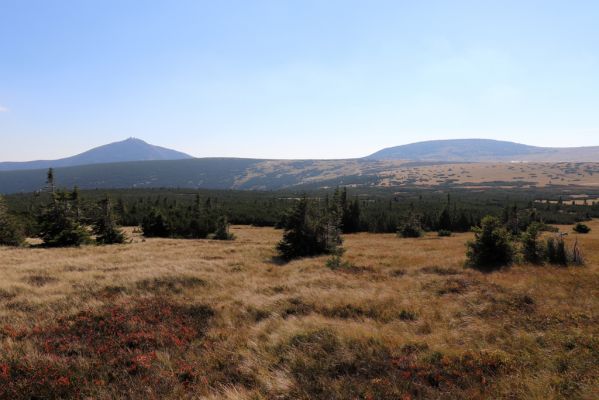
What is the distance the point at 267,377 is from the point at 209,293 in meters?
8.70

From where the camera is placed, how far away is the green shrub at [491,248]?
22.3 m

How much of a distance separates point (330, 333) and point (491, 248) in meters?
17.9

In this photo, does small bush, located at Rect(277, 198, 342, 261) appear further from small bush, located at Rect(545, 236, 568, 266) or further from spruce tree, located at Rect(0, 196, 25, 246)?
spruce tree, located at Rect(0, 196, 25, 246)

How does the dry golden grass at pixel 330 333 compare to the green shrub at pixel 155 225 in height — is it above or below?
above

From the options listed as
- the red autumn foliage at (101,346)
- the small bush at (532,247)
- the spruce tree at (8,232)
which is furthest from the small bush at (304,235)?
the spruce tree at (8,232)

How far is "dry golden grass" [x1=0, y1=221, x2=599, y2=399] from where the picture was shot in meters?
7.18

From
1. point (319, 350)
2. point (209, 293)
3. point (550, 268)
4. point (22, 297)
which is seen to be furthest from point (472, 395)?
point (550, 268)

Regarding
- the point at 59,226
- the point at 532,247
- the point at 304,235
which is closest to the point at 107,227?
the point at 59,226

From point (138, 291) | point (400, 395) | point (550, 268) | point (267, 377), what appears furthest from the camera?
point (550, 268)

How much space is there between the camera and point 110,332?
1039 centimetres

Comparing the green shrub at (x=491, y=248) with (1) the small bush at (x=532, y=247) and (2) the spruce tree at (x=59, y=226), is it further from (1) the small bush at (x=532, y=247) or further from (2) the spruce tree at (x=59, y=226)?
(2) the spruce tree at (x=59, y=226)

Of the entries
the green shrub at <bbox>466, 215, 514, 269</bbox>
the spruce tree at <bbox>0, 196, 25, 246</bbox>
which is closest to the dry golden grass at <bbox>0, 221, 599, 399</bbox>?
the green shrub at <bbox>466, 215, 514, 269</bbox>

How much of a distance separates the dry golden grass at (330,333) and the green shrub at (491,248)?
2.41 meters

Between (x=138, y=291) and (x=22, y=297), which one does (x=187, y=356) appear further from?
(x=22, y=297)
